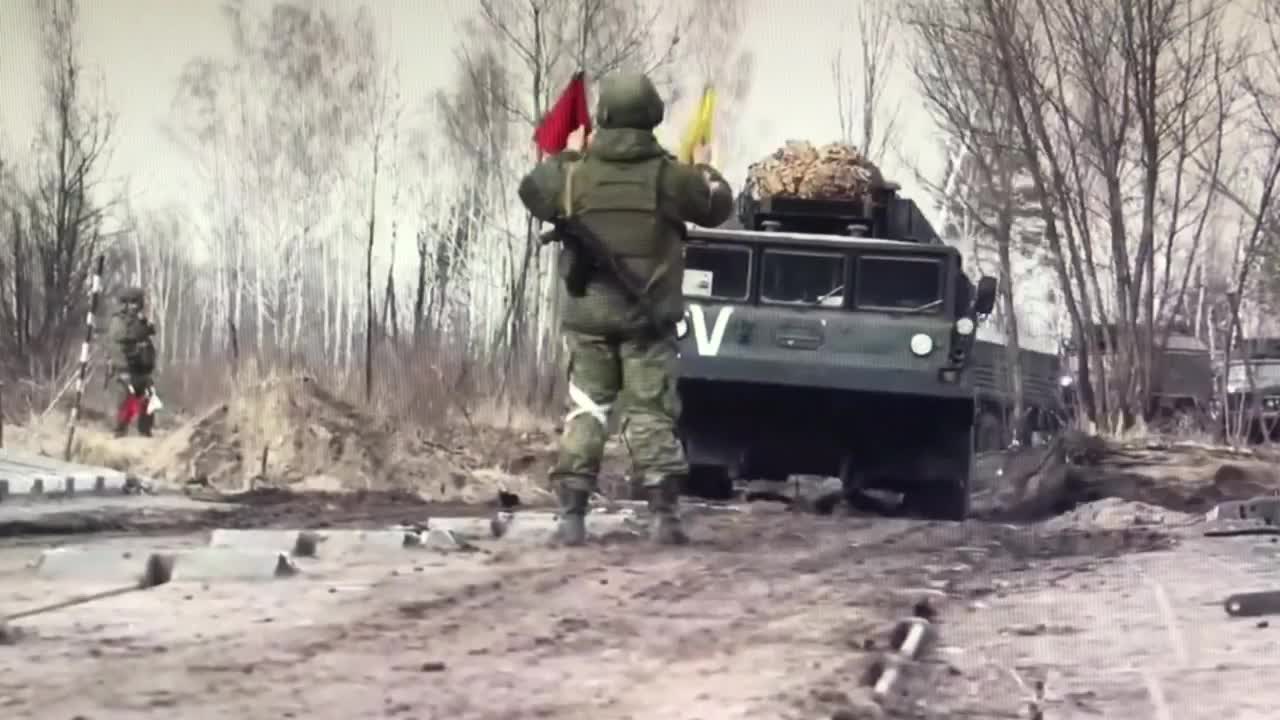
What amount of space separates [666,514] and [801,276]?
4.22 metres

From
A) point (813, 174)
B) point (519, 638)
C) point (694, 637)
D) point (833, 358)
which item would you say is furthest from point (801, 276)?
point (519, 638)

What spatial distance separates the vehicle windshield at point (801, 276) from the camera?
37.2 ft

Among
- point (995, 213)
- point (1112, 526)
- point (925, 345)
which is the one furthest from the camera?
point (995, 213)

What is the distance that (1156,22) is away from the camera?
1702cm

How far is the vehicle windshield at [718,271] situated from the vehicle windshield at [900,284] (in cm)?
Result: 71

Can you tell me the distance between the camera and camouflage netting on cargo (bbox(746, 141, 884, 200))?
12.5 metres

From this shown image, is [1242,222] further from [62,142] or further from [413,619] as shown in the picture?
[413,619]

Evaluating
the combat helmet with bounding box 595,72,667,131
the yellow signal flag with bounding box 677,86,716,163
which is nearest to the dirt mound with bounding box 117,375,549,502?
the yellow signal flag with bounding box 677,86,716,163

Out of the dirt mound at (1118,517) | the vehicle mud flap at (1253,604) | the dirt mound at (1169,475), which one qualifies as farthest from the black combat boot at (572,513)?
the dirt mound at (1169,475)

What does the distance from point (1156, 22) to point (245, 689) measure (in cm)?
1507

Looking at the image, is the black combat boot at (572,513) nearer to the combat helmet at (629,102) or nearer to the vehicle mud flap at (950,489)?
the combat helmet at (629,102)

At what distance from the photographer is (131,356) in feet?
63.0

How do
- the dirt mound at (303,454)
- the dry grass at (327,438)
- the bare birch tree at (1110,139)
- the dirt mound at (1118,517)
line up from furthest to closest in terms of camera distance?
the bare birch tree at (1110,139) → the dry grass at (327,438) → the dirt mound at (303,454) → the dirt mound at (1118,517)

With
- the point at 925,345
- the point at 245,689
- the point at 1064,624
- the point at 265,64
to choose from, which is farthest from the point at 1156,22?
the point at 245,689
